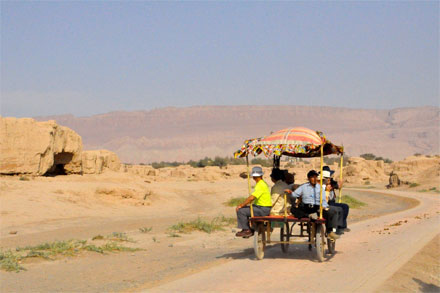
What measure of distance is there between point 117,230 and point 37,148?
9.87 metres

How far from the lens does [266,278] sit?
32.3 ft

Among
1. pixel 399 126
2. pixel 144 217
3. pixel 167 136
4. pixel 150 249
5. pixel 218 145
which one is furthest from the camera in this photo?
pixel 399 126

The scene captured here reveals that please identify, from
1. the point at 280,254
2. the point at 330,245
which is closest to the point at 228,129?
the point at 280,254

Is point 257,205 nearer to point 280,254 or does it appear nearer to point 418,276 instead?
point 280,254

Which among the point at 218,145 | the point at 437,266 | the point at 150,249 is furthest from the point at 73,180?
the point at 218,145

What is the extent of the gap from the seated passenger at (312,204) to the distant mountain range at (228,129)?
412 feet

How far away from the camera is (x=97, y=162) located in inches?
1352

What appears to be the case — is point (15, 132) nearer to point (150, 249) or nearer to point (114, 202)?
point (114, 202)

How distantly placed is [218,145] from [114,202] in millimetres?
121576

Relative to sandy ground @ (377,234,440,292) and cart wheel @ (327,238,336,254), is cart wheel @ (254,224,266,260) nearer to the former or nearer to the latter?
cart wheel @ (327,238,336,254)

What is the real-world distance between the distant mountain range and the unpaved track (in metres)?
124

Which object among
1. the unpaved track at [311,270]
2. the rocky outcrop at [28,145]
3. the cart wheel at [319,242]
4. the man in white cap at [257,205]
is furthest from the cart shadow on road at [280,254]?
the rocky outcrop at [28,145]

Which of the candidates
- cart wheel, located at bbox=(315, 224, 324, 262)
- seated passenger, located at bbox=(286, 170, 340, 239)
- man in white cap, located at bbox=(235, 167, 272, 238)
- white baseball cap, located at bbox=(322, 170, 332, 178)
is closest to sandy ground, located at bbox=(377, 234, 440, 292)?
cart wheel, located at bbox=(315, 224, 324, 262)

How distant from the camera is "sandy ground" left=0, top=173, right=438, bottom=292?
35.0ft
